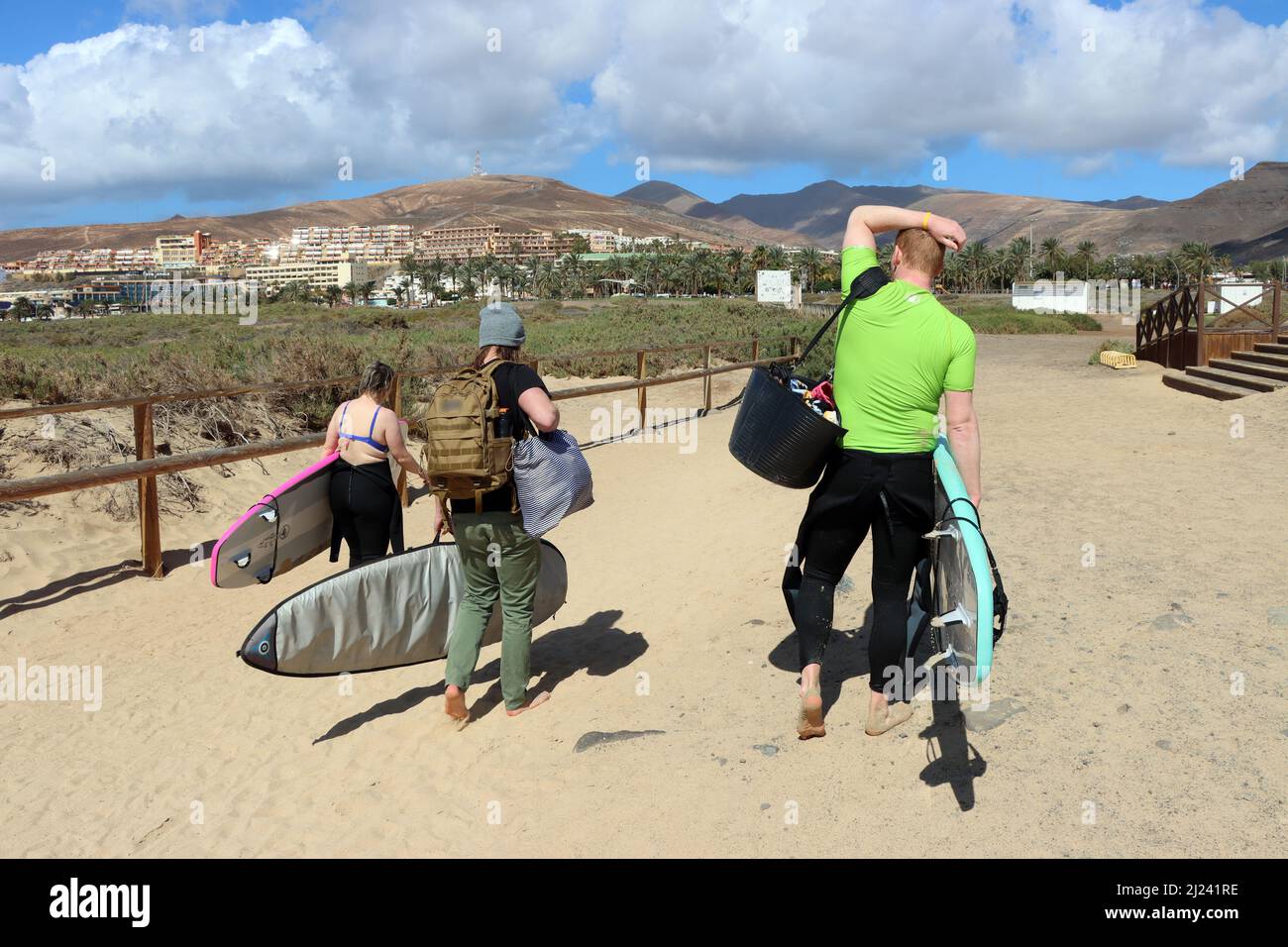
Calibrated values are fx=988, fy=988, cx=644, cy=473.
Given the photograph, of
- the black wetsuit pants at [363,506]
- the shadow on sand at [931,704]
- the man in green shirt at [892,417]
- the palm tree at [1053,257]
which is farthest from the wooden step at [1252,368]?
the palm tree at [1053,257]

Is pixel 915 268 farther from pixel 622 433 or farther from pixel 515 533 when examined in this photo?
pixel 622 433

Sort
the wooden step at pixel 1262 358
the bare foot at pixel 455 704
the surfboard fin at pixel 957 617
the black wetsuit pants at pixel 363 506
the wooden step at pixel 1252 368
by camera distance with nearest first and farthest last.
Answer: the surfboard fin at pixel 957 617 → the bare foot at pixel 455 704 → the black wetsuit pants at pixel 363 506 → the wooden step at pixel 1252 368 → the wooden step at pixel 1262 358

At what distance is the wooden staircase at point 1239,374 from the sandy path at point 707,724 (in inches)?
240

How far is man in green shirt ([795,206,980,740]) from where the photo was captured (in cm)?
313

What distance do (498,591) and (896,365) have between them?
195cm

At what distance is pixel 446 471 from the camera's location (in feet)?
12.4

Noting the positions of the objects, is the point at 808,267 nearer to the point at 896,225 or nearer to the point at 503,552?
the point at 503,552

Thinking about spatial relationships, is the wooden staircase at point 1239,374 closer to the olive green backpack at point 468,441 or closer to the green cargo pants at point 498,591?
the green cargo pants at point 498,591

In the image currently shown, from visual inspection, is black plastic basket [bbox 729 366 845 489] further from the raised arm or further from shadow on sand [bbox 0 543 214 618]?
shadow on sand [bbox 0 543 214 618]

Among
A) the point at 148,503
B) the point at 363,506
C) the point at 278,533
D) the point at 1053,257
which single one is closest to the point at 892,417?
the point at 363,506

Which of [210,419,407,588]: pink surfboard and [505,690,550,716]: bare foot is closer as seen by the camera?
[505,690,550,716]: bare foot

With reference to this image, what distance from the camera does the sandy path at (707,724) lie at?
3.10 metres

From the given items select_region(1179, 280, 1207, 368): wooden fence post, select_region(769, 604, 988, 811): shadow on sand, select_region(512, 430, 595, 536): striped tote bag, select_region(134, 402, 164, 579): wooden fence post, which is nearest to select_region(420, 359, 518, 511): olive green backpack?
select_region(512, 430, 595, 536): striped tote bag

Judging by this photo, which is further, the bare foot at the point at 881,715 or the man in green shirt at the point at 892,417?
the bare foot at the point at 881,715
